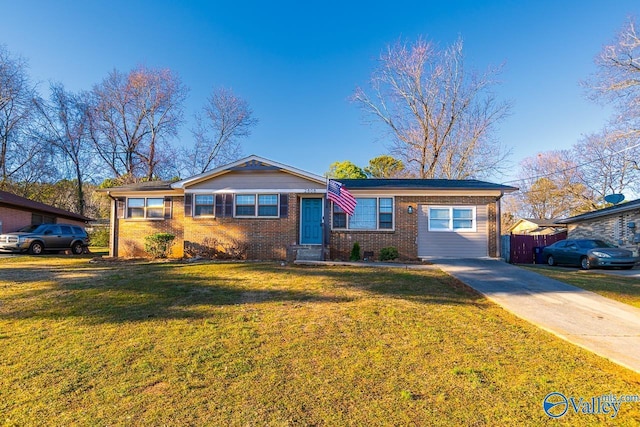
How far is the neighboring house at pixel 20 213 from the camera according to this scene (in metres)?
19.0

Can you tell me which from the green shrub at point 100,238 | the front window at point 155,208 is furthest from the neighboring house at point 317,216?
the green shrub at point 100,238

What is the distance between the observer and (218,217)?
1458 centimetres

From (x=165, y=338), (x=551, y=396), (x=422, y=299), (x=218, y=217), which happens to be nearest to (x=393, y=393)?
(x=551, y=396)

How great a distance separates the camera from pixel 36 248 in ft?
54.6

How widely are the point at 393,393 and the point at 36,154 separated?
1339 inches

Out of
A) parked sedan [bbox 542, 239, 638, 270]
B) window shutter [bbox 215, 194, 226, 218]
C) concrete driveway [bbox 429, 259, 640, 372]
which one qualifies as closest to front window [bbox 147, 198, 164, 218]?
window shutter [bbox 215, 194, 226, 218]

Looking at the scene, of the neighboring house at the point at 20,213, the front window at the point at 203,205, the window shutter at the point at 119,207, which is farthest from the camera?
the neighboring house at the point at 20,213

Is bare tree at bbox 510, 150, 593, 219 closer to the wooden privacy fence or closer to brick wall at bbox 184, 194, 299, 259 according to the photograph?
the wooden privacy fence

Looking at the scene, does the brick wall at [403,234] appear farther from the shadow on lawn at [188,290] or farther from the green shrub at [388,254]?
the shadow on lawn at [188,290]

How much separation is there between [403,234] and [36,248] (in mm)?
17350

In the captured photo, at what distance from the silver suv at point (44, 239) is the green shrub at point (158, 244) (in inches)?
261

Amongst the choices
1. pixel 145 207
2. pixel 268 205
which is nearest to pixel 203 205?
pixel 268 205

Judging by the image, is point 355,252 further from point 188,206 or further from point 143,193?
point 143,193

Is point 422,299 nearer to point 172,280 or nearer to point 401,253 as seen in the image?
point 172,280
